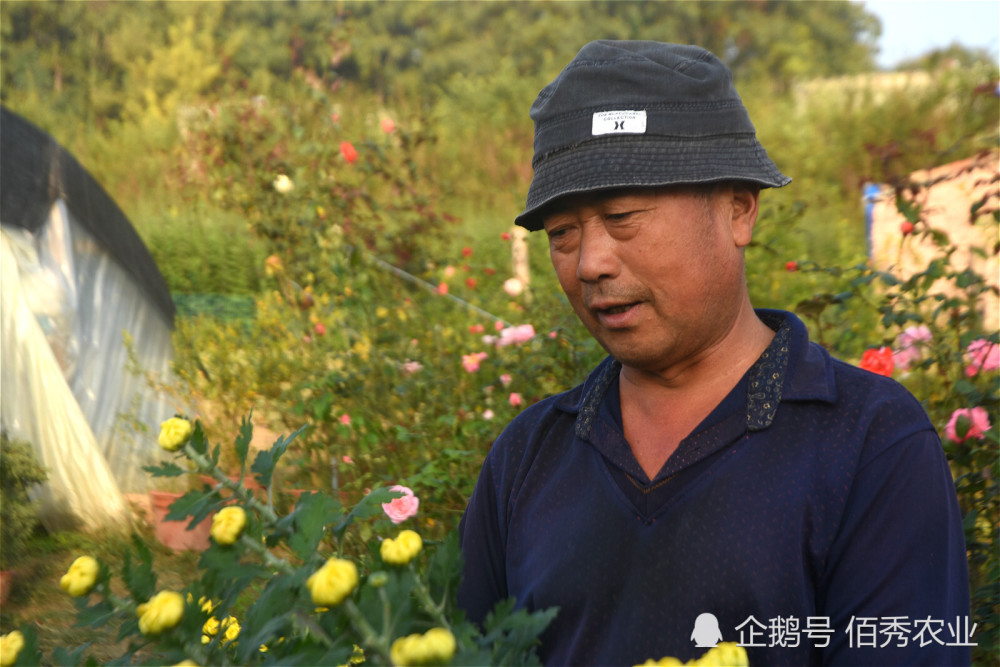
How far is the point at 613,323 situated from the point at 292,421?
3.39 metres

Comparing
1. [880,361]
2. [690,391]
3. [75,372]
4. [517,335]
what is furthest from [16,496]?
[690,391]

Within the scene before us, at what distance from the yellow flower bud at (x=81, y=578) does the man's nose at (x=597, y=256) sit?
73 cm

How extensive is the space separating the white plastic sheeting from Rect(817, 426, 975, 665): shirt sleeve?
13.1 ft

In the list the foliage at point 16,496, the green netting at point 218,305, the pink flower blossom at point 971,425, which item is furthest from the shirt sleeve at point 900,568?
the green netting at point 218,305

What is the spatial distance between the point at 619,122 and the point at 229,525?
2.50ft

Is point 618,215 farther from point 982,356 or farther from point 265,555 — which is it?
point 982,356

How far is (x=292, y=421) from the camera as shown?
4473 millimetres

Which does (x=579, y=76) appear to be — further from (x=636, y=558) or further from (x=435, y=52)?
(x=435, y=52)

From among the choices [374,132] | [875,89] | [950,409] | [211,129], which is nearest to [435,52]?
[875,89]

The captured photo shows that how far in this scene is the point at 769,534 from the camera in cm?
116

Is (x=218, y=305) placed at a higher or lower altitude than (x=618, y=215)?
lower

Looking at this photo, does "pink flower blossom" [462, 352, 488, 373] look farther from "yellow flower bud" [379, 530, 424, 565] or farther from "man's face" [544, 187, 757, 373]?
"yellow flower bud" [379, 530, 424, 565]

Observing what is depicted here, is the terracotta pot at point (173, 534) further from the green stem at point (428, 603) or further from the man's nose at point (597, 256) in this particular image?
the green stem at point (428, 603)

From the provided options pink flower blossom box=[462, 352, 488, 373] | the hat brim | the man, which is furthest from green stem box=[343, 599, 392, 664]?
A: pink flower blossom box=[462, 352, 488, 373]
